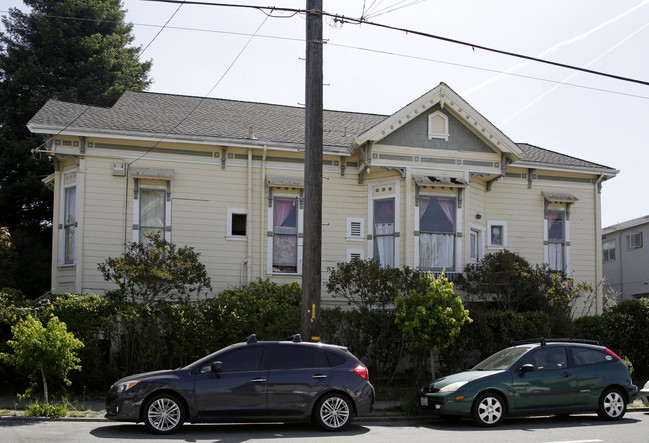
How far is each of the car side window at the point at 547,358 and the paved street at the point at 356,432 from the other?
1.00 meters

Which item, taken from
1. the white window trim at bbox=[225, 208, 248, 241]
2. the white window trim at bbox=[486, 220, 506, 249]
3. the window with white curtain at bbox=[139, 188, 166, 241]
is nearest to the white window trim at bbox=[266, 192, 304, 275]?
the white window trim at bbox=[225, 208, 248, 241]

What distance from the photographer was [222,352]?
35.2 feet

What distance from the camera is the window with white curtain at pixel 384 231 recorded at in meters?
18.5

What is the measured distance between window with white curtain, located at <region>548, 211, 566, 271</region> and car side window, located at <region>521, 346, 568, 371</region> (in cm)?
856

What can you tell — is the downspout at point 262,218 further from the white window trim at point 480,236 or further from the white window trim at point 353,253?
the white window trim at point 480,236

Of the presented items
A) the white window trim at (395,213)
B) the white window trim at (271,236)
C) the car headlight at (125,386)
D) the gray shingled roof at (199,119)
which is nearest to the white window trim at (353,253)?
the white window trim at (395,213)

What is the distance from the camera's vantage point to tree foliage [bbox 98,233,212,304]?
1473cm

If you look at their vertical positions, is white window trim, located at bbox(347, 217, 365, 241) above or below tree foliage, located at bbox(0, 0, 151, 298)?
below

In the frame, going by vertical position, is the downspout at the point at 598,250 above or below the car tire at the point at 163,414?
above

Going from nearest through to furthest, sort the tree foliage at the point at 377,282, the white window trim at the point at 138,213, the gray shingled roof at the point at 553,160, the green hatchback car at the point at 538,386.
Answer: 1. the green hatchback car at the point at 538,386
2. the tree foliage at the point at 377,282
3. the white window trim at the point at 138,213
4. the gray shingled roof at the point at 553,160

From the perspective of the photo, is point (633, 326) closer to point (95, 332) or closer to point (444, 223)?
point (444, 223)

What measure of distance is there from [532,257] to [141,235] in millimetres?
11442

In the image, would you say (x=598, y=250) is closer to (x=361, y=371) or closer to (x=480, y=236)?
(x=480, y=236)

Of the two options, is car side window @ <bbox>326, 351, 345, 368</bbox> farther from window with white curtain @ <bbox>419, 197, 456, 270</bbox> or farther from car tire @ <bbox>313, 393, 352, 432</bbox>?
window with white curtain @ <bbox>419, 197, 456, 270</bbox>
